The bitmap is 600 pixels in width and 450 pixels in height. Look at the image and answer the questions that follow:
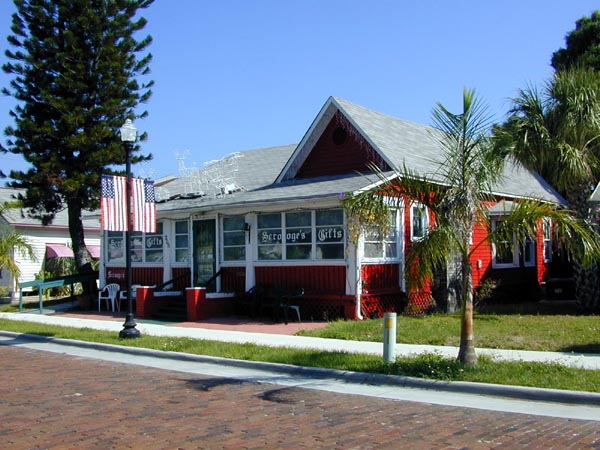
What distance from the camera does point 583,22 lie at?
37.3 meters

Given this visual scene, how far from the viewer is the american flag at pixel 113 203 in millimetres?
15891

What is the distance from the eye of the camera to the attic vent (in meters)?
20.1

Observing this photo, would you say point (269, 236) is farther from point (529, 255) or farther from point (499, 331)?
point (529, 255)

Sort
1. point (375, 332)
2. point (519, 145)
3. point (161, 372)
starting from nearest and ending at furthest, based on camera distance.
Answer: point (161, 372)
point (375, 332)
point (519, 145)

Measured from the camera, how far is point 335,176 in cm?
1977

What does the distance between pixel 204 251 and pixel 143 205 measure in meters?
4.28

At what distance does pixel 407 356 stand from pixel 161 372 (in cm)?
430

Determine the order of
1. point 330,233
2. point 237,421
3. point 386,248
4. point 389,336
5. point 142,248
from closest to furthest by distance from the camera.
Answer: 1. point 237,421
2. point 389,336
3. point 330,233
4. point 386,248
5. point 142,248

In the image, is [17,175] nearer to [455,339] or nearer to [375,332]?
[375,332]

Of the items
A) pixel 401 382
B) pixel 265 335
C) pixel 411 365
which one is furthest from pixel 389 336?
pixel 265 335

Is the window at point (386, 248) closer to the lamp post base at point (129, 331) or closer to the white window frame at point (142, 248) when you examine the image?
the lamp post base at point (129, 331)

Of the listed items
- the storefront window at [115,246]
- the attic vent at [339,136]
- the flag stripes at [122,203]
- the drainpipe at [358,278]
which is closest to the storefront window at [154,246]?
the storefront window at [115,246]

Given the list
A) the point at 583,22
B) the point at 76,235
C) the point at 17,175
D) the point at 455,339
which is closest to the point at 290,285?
the point at 455,339

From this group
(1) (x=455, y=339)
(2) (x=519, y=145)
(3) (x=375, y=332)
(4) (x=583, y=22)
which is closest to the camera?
(1) (x=455, y=339)
